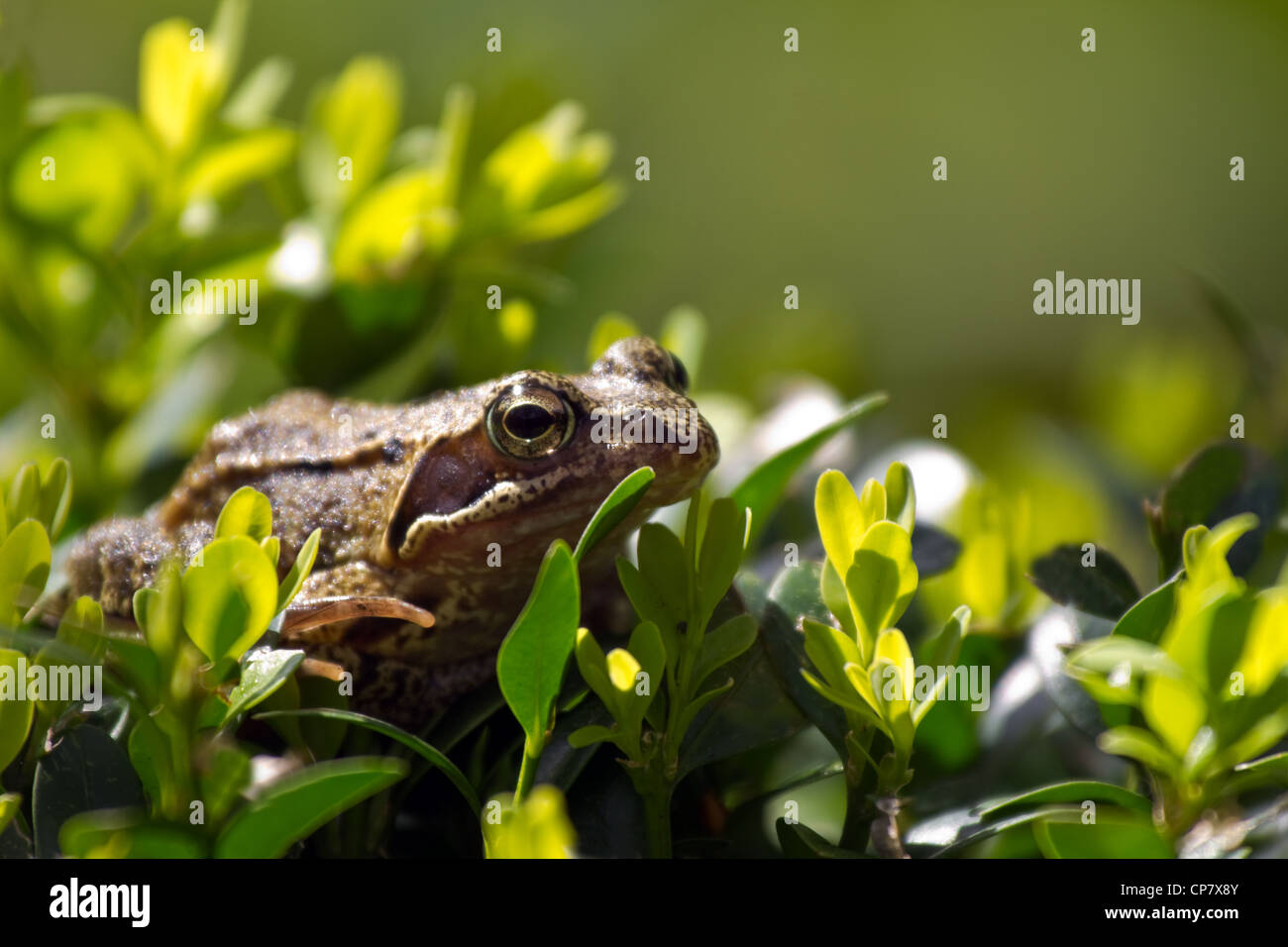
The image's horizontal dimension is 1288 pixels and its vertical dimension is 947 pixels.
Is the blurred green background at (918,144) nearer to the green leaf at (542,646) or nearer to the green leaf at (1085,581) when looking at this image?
the green leaf at (1085,581)

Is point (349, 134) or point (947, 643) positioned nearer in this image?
point (947, 643)

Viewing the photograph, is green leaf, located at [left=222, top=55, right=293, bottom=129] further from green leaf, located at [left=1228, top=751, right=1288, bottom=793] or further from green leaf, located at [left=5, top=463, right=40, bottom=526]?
green leaf, located at [left=1228, top=751, right=1288, bottom=793]

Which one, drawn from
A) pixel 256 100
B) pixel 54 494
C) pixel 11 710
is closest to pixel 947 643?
pixel 11 710

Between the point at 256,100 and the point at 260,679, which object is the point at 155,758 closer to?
the point at 260,679

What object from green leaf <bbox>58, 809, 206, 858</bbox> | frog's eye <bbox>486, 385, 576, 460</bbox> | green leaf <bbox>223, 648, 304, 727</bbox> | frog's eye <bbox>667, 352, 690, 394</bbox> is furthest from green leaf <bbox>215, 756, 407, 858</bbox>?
frog's eye <bbox>667, 352, 690, 394</bbox>
